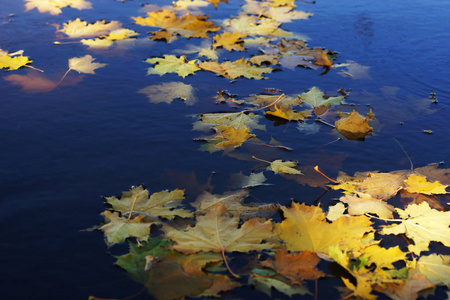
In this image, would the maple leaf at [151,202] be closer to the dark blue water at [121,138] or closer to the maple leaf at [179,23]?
the dark blue water at [121,138]

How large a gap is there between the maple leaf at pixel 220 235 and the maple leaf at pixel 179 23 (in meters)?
2.94

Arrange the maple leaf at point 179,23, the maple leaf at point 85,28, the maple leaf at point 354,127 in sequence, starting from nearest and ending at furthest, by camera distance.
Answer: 1. the maple leaf at point 354,127
2. the maple leaf at point 85,28
3. the maple leaf at point 179,23

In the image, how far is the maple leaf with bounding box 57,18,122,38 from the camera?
4.32m

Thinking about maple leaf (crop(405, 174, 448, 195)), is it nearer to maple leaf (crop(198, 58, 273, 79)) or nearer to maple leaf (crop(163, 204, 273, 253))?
maple leaf (crop(163, 204, 273, 253))

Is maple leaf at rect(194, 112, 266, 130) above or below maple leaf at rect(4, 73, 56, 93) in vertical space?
below

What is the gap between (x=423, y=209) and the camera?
2.19 m

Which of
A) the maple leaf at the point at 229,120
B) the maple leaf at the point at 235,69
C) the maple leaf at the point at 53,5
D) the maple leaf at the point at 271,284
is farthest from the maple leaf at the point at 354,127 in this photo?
the maple leaf at the point at 53,5

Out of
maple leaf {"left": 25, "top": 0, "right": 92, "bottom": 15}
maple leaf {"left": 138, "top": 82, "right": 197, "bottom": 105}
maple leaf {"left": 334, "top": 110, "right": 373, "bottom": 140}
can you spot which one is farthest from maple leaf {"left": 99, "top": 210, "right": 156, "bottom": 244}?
maple leaf {"left": 25, "top": 0, "right": 92, "bottom": 15}

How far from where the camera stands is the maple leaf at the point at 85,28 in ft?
A: 14.2

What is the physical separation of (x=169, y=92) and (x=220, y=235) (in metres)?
1.69

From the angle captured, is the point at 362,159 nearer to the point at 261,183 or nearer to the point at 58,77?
the point at 261,183

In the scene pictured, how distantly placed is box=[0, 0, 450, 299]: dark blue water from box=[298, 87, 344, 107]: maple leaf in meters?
0.13

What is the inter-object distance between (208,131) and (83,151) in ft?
2.61

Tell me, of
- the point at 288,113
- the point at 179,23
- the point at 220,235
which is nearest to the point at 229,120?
the point at 288,113
